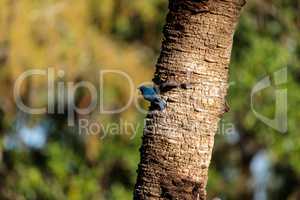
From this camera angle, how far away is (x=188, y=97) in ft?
11.3

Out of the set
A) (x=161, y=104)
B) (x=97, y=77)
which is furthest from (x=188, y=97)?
(x=97, y=77)

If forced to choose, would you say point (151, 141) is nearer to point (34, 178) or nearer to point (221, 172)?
point (34, 178)

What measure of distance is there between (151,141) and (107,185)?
282 inches

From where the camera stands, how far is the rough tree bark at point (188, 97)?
3.40 meters

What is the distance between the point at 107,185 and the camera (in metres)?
10.5

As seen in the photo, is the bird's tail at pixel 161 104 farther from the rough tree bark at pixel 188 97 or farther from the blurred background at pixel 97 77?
the blurred background at pixel 97 77

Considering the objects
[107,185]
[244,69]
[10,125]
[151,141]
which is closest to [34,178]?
[10,125]

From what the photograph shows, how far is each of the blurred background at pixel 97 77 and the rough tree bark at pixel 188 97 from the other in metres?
4.93

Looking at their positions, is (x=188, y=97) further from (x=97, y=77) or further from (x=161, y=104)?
(x=97, y=77)

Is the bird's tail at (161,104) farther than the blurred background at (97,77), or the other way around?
the blurred background at (97,77)

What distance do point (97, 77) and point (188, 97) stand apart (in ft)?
18.7

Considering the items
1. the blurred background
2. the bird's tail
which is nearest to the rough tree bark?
the bird's tail

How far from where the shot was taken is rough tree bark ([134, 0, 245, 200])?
11.1 ft

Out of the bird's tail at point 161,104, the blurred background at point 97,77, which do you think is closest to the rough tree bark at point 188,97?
the bird's tail at point 161,104
